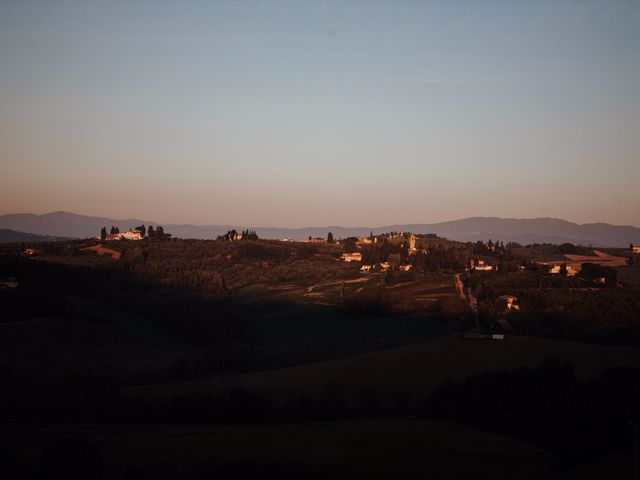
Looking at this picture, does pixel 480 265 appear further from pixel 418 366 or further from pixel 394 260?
pixel 418 366

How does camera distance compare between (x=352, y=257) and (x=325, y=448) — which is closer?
(x=325, y=448)

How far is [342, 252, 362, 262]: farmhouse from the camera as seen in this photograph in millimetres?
120438

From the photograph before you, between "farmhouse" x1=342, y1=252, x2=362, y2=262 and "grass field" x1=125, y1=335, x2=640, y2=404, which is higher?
"farmhouse" x1=342, y1=252, x2=362, y2=262

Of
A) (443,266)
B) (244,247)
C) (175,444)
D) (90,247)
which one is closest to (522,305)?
(443,266)

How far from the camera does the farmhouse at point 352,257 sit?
4742 inches

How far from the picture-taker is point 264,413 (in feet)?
109

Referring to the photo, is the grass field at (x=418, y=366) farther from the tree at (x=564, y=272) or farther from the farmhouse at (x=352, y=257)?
the farmhouse at (x=352, y=257)

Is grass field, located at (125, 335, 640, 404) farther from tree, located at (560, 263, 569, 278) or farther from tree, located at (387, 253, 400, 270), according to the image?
tree, located at (387, 253, 400, 270)

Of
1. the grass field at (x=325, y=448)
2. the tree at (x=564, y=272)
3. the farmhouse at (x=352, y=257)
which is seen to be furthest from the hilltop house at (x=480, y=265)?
the grass field at (x=325, y=448)

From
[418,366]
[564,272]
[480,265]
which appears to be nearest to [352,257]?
[480,265]

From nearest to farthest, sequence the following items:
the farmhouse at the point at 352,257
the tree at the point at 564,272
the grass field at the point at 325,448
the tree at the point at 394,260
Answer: the grass field at the point at 325,448, the tree at the point at 564,272, the tree at the point at 394,260, the farmhouse at the point at 352,257

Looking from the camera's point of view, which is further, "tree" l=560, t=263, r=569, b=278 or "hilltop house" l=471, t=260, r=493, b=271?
"hilltop house" l=471, t=260, r=493, b=271

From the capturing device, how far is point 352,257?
123250 millimetres

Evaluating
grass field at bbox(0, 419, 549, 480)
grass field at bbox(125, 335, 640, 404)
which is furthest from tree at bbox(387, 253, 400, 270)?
grass field at bbox(0, 419, 549, 480)
